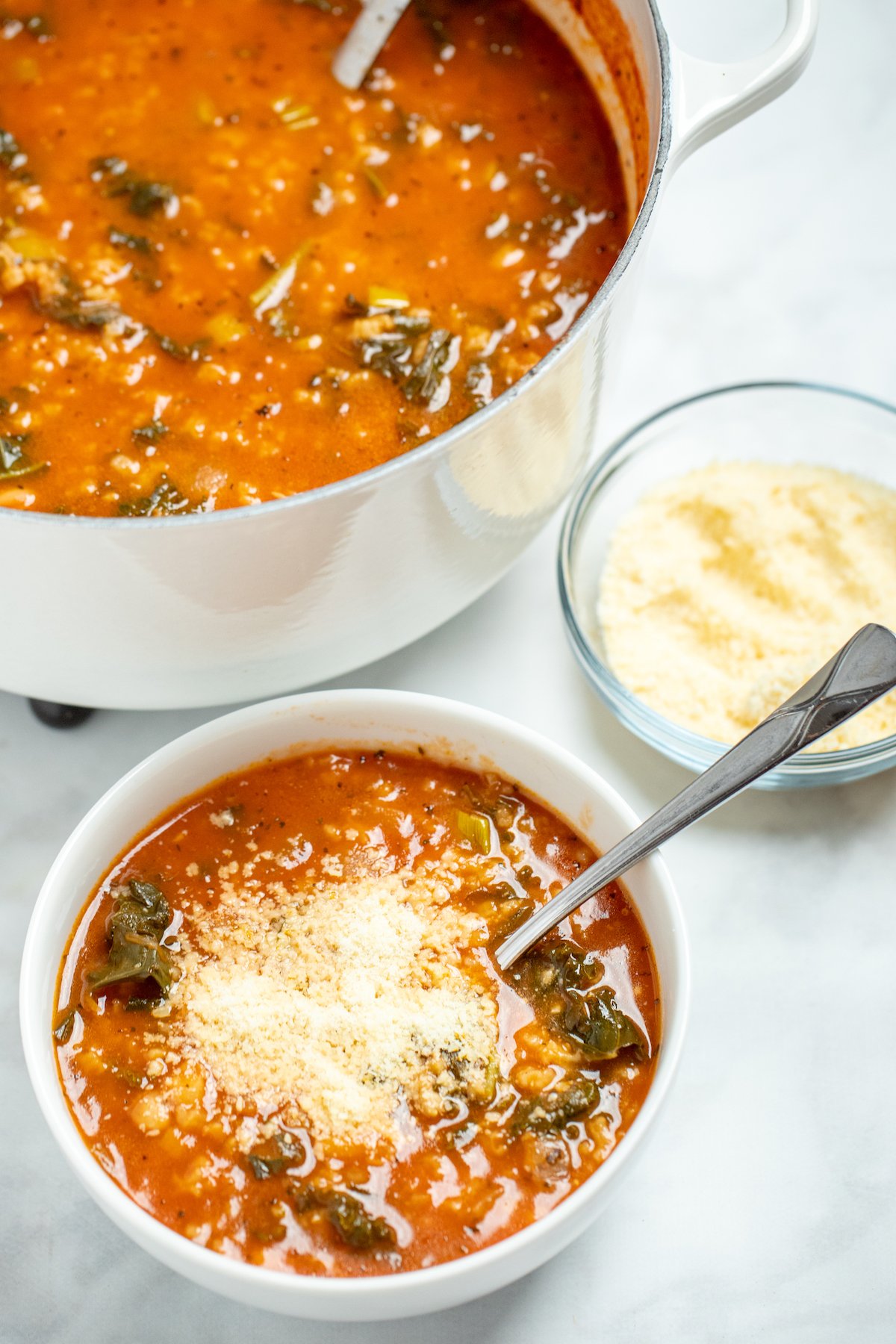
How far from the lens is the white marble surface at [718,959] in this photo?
188 cm

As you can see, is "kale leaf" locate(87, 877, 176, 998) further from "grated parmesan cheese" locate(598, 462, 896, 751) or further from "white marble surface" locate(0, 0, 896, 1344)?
"grated parmesan cheese" locate(598, 462, 896, 751)

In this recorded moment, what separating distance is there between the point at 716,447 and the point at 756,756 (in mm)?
888

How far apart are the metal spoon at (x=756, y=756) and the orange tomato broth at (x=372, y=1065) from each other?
0.19ft

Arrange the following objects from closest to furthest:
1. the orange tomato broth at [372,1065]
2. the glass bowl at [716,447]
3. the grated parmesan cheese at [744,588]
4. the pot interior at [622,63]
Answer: the orange tomato broth at [372,1065], the pot interior at [622,63], the grated parmesan cheese at [744,588], the glass bowl at [716,447]

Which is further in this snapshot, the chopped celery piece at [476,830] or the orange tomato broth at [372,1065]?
the chopped celery piece at [476,830]

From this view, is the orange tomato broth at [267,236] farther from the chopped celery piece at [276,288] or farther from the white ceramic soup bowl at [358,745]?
the white ceramic soup bowl at [358,745]

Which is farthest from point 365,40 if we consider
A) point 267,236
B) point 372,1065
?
point 372,1065

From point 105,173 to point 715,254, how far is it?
3.88ft

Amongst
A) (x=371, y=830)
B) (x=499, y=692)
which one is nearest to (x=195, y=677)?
(x=371, y=830)

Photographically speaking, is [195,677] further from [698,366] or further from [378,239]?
[698,366]

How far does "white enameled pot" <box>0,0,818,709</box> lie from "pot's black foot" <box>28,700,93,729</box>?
0.73 feet

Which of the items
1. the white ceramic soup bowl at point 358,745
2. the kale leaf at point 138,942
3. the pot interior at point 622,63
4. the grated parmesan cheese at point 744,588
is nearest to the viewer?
the white ceramic soup bowl at point 358,745

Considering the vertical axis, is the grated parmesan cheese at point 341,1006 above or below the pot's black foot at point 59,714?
above

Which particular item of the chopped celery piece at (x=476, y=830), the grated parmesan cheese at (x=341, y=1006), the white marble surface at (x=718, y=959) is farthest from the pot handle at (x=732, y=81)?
the grated parmesan cheese at (x=341, y=1006)
